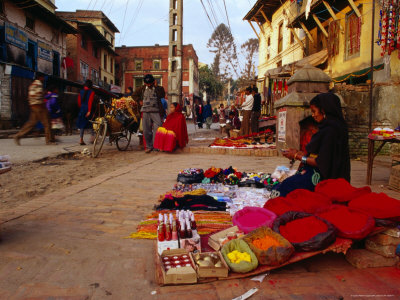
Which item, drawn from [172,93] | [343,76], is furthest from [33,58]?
[343,76]

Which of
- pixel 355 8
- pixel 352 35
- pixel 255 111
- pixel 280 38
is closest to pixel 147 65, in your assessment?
pixel 280 38

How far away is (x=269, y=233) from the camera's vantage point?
240 centimetres

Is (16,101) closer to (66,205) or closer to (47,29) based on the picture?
(47,29)

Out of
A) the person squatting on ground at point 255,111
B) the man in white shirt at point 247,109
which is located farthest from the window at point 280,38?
the man in white shirt at point 247,109

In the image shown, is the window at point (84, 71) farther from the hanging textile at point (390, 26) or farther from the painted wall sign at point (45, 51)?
the hanging textile at point (390, 26)

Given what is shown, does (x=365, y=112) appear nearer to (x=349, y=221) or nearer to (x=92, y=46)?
(x=349, y=221)

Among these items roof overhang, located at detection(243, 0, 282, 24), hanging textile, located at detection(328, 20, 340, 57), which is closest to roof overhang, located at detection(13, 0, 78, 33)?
roof overhang, located at detection(243, 0, 282, 24)

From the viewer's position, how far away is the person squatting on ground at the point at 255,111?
12.0 m

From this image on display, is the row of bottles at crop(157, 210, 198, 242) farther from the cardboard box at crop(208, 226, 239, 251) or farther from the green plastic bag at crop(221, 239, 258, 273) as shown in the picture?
the green plastic bag at crop(221, 239, 258, 273)

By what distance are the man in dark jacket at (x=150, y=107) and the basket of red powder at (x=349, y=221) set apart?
7036 mm

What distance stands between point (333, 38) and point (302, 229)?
14402 mm

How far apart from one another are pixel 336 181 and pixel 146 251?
1.78 m

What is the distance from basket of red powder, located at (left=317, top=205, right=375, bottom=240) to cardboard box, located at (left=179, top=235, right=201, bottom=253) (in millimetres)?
993

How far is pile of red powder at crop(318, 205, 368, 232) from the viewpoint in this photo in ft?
7.64
